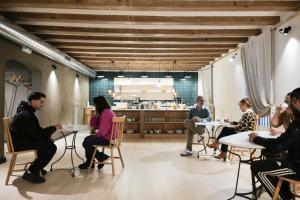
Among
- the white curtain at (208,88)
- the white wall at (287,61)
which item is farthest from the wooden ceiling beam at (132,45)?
the white curtain at (208,88)

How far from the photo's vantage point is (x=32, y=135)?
4.07 metres

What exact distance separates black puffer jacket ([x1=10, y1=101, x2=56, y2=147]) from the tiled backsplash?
10.1 metres

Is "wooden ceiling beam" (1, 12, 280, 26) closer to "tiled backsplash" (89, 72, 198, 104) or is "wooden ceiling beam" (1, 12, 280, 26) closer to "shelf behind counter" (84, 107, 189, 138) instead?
A: "shelf behind counter" (84, 107, 189, 138)

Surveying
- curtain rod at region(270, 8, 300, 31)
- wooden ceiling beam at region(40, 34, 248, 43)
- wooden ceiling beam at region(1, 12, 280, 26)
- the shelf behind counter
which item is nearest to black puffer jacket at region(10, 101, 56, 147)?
wooden ceiling beam at region(1, 12, 280, 26)

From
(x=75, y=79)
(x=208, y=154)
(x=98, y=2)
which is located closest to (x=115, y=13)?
(x=98, y=2)

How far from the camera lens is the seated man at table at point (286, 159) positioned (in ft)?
8.13

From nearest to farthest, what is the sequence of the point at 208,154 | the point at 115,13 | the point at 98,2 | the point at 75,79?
the point at 98,2, the point at 115,13, the point at 208,154, the point at 75,79

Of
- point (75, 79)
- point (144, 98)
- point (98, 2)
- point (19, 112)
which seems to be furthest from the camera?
point (144, 98)

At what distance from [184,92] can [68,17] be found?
31.1 ft

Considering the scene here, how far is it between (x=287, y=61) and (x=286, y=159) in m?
3.11

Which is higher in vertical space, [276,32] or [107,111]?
[276,32]

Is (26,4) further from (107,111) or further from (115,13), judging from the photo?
(107,111)

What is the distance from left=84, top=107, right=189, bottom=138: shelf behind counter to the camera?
938cm

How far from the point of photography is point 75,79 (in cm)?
1178
